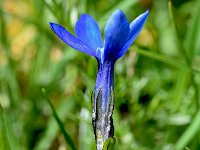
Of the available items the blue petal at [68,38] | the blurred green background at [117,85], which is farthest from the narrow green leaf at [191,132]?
the blue petal at [68,38]

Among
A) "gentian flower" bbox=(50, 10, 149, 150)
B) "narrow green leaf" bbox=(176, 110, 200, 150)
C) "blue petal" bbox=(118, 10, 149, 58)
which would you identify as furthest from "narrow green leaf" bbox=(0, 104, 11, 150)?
"narrow green leaf" bbox=(176, 110, 200, 150)

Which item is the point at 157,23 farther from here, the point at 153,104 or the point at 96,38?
the point at 96,38

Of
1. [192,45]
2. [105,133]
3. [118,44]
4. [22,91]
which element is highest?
[22,91]

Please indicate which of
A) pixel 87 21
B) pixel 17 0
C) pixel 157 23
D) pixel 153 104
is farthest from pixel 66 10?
pixel 17 0

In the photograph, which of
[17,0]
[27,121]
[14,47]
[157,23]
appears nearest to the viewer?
[27,121]

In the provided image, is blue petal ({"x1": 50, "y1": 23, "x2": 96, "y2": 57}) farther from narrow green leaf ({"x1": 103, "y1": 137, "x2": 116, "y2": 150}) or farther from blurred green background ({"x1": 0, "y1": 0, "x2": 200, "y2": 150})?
blurred green background ({"x1": 0, "y1": 0, "x2": 200, "y2": 150})

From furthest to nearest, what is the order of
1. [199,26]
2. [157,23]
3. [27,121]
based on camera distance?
[157,23]
[27,121]
[199,26]

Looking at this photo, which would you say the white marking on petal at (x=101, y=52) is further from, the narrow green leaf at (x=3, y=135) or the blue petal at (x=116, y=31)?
the narrow green leaf at (x=3, y=135)
